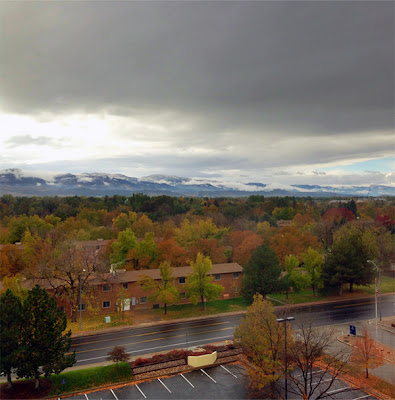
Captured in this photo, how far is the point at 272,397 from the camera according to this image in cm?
2298

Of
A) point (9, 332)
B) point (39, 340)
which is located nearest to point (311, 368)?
point (39, 340)

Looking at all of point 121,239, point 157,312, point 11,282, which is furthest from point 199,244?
point 11,282

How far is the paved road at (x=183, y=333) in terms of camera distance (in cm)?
3194

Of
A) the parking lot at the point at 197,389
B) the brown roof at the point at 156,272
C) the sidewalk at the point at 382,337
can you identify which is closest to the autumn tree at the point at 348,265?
the sidewalk at the point at 382,337

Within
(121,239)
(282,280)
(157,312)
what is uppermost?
(121,239)

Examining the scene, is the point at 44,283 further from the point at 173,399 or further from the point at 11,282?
the point at 173,399

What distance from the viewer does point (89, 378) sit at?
2616 centimetres

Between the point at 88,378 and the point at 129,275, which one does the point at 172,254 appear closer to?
the point at 129,275

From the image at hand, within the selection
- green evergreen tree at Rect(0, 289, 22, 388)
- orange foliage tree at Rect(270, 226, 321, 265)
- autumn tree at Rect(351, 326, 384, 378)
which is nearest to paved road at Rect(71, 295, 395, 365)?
green evergreen tree at Rect(0, 289, 22, 388)

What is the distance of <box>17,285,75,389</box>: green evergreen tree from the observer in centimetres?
2309

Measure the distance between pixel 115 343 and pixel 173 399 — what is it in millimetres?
12263

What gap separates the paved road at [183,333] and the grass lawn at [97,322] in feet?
6.87

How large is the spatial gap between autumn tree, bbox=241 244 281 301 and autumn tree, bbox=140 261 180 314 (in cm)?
907

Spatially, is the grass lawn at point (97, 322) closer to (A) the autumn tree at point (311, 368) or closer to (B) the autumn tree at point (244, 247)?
(A) the autumn tree at point (311, 368)
